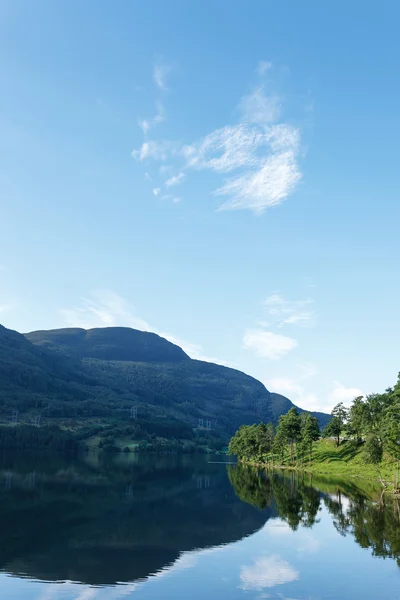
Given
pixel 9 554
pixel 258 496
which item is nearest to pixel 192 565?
pixel 9 554

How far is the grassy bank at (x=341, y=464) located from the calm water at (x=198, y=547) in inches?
1373

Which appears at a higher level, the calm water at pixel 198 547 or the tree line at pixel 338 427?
the tree line at pixel 338 427

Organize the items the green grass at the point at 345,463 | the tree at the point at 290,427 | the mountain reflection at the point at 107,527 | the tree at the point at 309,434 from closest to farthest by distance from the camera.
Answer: the mountain reflection at the point at 107,527 → the green grass at the point at 345,463 → the tree at the point at 309,434 → the tree at the point at 290,427

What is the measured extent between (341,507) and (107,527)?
38178 mm

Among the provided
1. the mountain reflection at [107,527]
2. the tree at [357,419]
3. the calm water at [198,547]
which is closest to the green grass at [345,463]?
the tree at [357,419]

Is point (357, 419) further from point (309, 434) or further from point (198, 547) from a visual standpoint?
point (198, 547)

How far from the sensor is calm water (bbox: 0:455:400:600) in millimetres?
35469

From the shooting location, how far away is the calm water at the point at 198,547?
35.5 meters

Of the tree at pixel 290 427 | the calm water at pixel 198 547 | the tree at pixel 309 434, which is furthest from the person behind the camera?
the tree at pixel 290 427

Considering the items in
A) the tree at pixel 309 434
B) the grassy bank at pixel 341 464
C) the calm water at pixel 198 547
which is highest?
the tree at pixel 309 434

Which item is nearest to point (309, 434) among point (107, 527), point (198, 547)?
point (107, 527)

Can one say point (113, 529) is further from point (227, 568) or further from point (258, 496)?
point (258, 496)

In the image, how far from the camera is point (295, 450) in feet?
608

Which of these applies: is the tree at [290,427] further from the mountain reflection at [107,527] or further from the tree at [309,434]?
the mountain reflection at [107,527]
